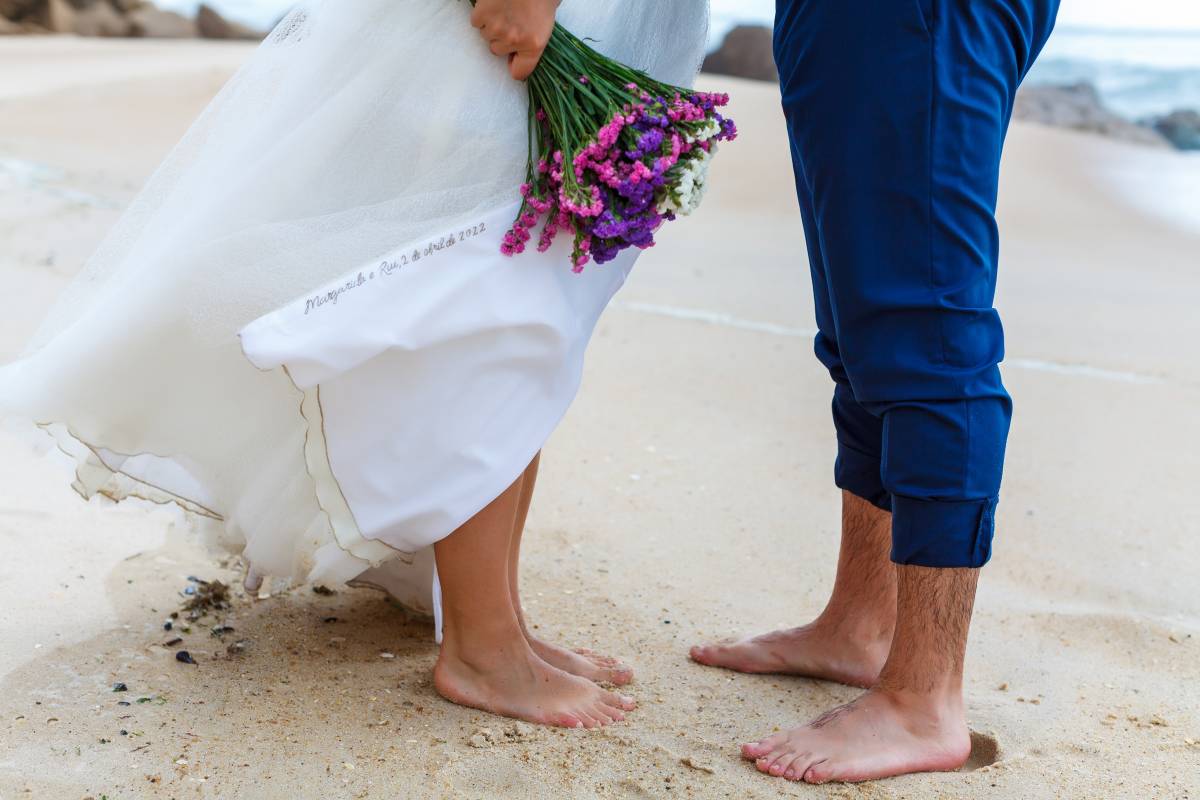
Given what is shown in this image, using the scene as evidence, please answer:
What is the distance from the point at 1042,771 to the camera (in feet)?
6.02

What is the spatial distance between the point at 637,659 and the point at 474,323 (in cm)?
81

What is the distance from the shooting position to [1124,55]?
25.8m

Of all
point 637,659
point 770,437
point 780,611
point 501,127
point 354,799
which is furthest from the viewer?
point 770,437

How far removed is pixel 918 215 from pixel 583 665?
0.93 metres

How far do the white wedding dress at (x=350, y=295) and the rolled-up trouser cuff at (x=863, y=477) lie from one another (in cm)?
56

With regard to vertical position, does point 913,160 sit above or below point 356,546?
above

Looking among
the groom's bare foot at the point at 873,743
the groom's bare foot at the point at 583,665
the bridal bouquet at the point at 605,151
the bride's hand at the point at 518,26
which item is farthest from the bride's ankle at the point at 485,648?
the bride's hand at the point at 518,26

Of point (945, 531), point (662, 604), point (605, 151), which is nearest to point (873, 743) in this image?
point (945, 531)

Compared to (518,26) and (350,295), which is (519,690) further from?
(518,26)

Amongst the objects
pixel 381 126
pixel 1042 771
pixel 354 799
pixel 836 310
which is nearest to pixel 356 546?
pixel 354 799

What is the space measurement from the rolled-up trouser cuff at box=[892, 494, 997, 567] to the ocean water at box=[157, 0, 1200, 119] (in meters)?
17.8

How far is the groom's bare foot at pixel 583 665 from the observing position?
6.73ft

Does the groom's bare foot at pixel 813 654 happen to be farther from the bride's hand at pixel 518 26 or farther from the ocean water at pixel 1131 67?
the ocean water at pixel 1131 67

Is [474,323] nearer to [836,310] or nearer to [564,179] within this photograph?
[564,179]
